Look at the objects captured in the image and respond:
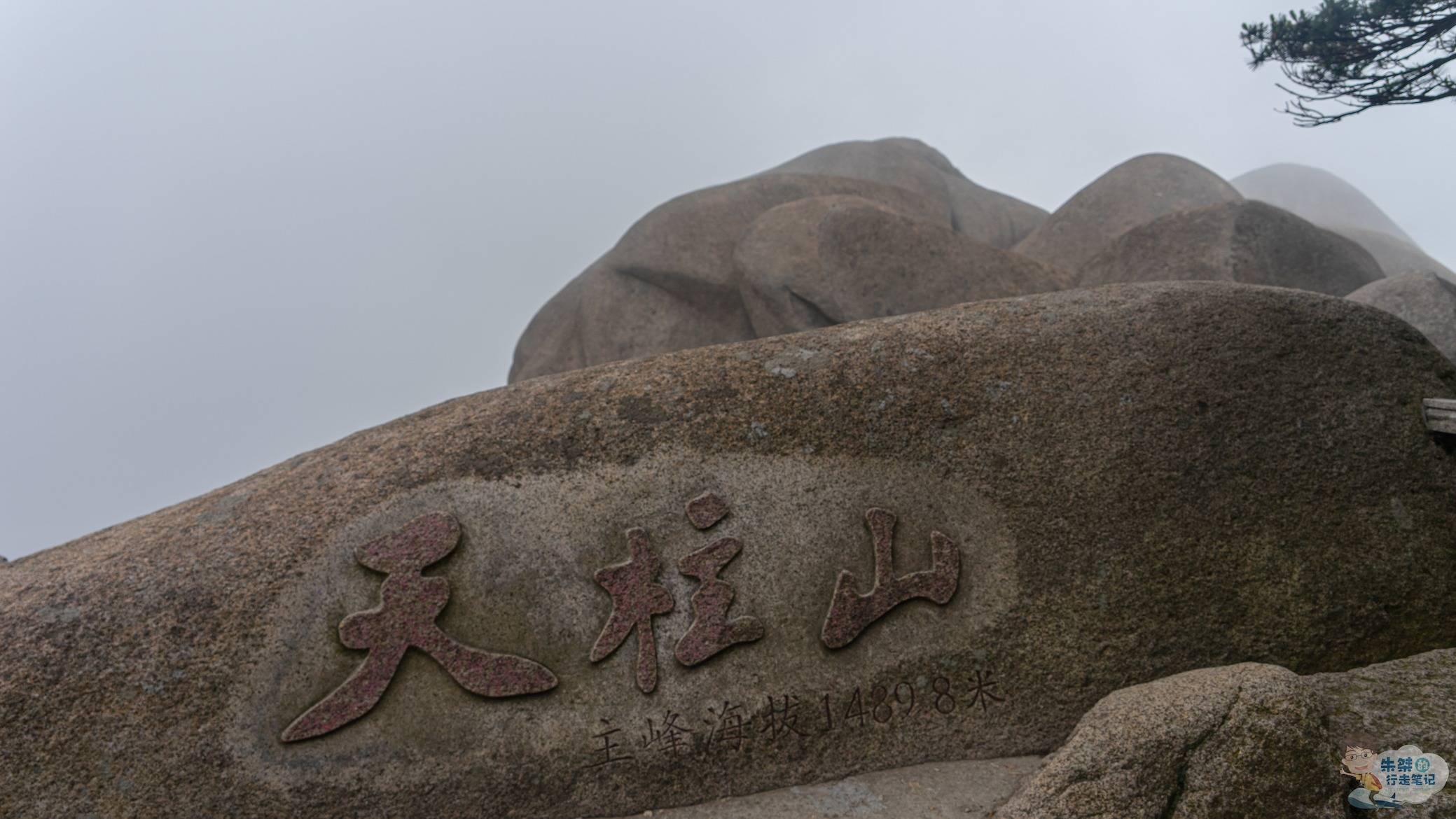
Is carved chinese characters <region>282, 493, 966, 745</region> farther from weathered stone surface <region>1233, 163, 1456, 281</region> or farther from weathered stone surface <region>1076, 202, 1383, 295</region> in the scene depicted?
weathered stone surface <region>1233, 163, 1456, 281</region>

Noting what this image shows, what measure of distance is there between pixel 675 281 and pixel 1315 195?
754 inches

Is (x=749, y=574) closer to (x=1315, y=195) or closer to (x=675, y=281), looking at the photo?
(x=675, y=281)

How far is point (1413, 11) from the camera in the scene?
5.17m

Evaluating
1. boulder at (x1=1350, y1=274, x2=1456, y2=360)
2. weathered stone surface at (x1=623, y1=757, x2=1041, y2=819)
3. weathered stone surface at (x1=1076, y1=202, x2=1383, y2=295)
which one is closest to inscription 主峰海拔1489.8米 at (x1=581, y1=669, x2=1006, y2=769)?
weathered stone surface at (x1=623, y1=757, x2=1041, y2=819)

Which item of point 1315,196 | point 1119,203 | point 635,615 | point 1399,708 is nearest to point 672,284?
point 1119,203

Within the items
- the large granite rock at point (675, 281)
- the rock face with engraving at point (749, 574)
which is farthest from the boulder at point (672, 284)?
the rock face with engraving at point (749, 574)

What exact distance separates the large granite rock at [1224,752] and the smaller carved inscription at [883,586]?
76 centimetres

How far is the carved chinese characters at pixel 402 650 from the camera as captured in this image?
329cm

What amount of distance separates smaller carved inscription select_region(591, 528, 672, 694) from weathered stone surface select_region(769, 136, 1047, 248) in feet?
27.1

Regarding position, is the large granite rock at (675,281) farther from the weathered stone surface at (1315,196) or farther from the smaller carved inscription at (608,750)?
the weathered stone surface at (1315,196)

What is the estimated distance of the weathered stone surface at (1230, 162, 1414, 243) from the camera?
828 inches

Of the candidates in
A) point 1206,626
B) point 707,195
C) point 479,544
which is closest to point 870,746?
point 1206,626

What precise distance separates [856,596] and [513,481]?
135 cm

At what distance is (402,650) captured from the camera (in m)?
3.36
